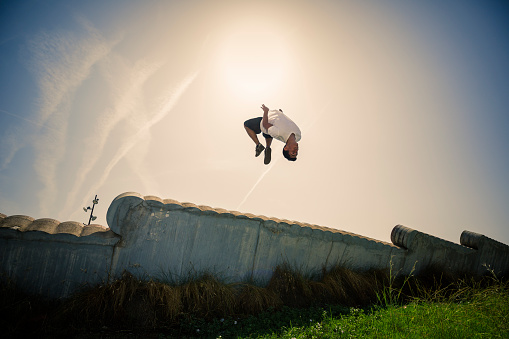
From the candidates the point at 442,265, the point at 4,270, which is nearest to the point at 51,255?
the point at 4,270

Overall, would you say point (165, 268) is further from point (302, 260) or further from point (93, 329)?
point (302, 260)

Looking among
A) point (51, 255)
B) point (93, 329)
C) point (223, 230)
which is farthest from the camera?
point (223, 230)

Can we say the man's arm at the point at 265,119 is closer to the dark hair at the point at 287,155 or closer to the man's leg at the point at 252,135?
the man's leg at the point at 252,135

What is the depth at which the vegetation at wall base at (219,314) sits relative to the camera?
277 centimetres

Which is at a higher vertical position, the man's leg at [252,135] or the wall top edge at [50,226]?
the man's leg at [252,135]

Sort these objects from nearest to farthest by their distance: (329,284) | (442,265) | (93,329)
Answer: (93,329)
(329,284)
(442,265)

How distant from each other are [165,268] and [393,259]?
5539 mm

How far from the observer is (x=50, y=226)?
3.76 metres

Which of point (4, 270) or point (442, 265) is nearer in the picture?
point (4, 270)

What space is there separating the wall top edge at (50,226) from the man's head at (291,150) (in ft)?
10.9

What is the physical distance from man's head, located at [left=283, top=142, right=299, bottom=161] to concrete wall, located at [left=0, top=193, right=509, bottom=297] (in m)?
1.37

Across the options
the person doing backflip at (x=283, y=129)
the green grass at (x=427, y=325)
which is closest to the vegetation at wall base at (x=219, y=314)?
the green grass at (x=427, y=325)

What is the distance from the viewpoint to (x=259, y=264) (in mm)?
4684

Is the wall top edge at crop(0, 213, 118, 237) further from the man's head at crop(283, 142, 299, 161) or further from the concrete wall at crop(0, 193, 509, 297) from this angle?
the man's head at crop(283, 142, 299, 161)
